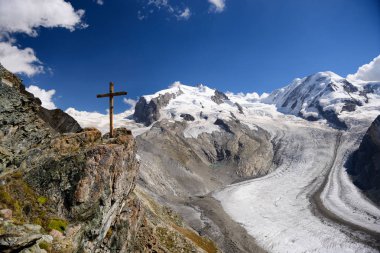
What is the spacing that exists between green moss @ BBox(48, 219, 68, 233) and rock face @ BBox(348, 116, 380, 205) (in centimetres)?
Result: 9939

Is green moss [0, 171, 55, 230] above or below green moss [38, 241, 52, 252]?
above

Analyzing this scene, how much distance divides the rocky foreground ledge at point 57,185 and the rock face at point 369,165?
94.9 m

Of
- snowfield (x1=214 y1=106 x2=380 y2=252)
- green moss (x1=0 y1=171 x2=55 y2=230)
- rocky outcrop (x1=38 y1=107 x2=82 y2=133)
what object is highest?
rocky outcrop (x1=38 y1=107 x2=82 y2=133)

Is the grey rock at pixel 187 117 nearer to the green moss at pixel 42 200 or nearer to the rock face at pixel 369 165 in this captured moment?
the rock face at pixel 369 165

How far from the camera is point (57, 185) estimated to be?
17.0 metres

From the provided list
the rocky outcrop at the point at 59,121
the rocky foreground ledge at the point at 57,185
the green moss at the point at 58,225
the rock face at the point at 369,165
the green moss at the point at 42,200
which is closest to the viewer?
the rocky foreground ledge at the point at 57,185

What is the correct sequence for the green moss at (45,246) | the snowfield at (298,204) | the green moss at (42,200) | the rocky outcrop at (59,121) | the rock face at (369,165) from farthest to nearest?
the rock face at (369,165), the snowfield at (298,204), the rocky outcrop at (59,121), the green moss at (42,200), the green moss at (45,246)

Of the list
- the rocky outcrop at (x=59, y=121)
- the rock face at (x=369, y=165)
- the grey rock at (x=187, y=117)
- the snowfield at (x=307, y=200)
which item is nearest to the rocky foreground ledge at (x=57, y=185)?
the rocky outcrop at (x=59, y=121)

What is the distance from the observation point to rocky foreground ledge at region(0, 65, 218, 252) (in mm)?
14578

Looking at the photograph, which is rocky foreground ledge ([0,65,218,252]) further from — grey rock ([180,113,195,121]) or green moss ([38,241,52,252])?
grey rock ([180,113,195,121])

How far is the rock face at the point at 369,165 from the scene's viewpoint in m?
109

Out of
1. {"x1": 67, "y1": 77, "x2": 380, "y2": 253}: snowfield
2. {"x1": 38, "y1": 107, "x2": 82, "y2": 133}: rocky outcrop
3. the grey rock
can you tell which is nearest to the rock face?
{"x1": 67, "y1": 77, "x2": 380, "y2": 253}: snowfield

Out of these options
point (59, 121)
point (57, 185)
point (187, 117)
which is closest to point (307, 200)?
point (59, 121)

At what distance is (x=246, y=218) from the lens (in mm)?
77312
